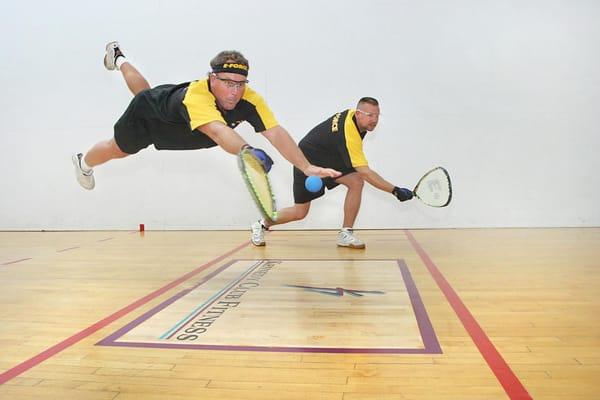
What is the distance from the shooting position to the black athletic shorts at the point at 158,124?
245cm

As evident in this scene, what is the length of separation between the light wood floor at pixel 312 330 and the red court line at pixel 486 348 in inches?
0.5

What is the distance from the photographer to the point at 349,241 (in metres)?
3.61

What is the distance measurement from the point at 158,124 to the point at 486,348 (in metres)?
1.87

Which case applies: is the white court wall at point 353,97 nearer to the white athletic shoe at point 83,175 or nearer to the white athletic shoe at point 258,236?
the white athletic shoe at point 258,236

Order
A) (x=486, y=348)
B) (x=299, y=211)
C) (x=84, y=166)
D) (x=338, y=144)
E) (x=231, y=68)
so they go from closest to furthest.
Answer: (x=486, y=348) < (x=231, y=68) < (x=84, y=166) < (x=338, y=144) < (x=299, y=211)

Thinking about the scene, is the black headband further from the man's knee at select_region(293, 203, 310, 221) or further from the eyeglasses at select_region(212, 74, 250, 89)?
the man's knee at select_region(293, 203, 310, 221)

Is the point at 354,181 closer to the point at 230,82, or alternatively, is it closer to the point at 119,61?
the point at 230,82

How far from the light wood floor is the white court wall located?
1.29 metres

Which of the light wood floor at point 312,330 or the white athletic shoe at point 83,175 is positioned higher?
the white athletic shoe at point 83,175

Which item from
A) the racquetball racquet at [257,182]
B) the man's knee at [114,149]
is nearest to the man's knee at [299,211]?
the man's knee at [114,149]

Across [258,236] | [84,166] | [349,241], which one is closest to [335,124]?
[349,241]

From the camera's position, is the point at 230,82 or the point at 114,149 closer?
the point at 230,82

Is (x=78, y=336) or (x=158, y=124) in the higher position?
(x=158, y=124)

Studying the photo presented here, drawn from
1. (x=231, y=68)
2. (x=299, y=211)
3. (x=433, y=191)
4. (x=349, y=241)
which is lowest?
(x=349, y=241)
